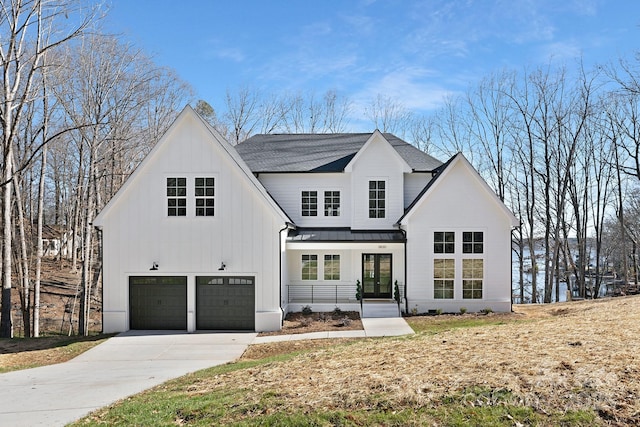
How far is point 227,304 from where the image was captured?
644 inches

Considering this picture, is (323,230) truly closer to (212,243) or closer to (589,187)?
(212,243)

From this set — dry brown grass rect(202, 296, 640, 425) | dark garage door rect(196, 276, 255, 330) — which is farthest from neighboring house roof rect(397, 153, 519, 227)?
dry brown grass rect(202, 296, 640, 425)

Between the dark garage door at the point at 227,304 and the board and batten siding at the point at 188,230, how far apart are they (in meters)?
0.30

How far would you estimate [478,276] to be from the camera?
59.3 feet

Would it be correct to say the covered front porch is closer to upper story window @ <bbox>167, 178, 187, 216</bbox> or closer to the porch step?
the porch step

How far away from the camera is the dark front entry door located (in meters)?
19.5

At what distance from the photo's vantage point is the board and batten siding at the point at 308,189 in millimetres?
20297

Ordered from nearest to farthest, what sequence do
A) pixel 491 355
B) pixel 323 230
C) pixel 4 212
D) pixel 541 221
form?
pixel 491 355
pixel 4 212
pixel 323 230
pixel 541 221

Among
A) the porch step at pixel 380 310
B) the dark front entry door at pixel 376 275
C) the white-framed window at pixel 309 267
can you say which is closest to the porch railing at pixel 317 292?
the white-framed window at pixel 309 267

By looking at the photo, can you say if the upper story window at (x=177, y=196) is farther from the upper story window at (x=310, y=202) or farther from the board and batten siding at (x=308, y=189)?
the upper story window at (x=310, y=202)

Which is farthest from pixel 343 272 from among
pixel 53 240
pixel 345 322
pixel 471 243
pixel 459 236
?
pixel 53 240

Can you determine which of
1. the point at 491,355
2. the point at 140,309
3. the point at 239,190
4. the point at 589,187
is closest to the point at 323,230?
the point at 239,190

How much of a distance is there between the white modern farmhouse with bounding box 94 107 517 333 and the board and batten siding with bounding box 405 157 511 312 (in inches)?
1.6

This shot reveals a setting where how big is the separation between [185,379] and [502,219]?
1358 cm
